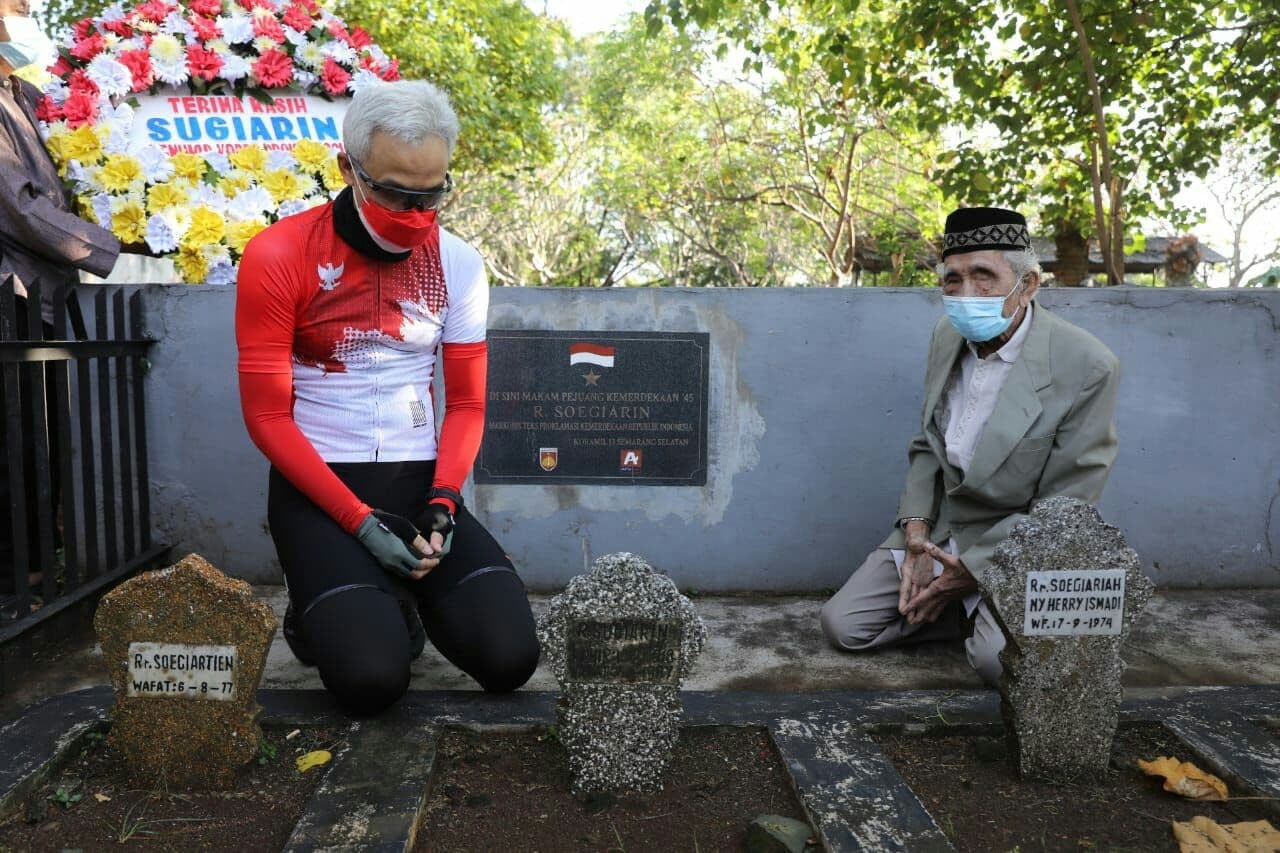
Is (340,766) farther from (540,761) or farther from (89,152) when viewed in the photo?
(89,152)

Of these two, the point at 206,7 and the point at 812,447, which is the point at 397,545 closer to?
the point at 812,447

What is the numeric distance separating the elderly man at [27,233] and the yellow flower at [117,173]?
0.20 meters

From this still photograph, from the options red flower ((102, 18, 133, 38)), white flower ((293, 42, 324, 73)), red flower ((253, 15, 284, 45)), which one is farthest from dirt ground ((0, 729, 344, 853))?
red flower ((102, 18, 133, 38))

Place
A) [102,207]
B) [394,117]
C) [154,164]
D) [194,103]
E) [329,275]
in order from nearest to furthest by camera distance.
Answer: [394,117] < [329,275] < [102,207] < [154,164] < [194,103]

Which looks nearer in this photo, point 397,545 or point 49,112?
point 397,545

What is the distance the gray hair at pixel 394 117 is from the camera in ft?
8.10

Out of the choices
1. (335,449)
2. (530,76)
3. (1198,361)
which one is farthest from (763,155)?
(335,449)

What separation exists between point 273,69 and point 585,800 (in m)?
3.55

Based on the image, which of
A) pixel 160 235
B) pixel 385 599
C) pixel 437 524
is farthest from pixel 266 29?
pixel 385 599

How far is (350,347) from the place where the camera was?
279 cm

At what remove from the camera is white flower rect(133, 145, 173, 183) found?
402cm

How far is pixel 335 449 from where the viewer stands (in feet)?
9.27

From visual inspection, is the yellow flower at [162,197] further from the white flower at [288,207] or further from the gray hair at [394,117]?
the gray hair at [394,117]

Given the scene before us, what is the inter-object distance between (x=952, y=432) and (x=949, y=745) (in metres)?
1.20
